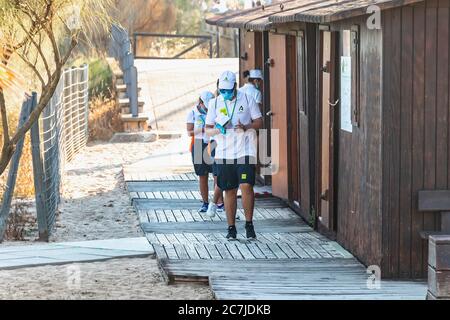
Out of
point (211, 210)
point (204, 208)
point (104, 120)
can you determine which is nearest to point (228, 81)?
point (211, 210)

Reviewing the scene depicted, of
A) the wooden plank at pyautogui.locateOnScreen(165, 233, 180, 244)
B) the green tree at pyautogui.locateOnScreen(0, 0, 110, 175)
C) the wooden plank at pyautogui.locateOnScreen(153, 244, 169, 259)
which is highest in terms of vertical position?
the green tree at pyautogui.locateOnScreen(0, 0, 110, 175)

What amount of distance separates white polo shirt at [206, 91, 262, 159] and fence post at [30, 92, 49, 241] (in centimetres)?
196

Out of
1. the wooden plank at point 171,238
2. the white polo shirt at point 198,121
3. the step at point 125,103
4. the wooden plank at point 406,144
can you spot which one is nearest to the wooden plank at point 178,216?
the white polo shirt at point 198,121

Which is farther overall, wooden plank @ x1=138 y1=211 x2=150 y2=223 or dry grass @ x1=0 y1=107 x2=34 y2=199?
dry grass @ x1=0 y1=107 x2=34 y2=199

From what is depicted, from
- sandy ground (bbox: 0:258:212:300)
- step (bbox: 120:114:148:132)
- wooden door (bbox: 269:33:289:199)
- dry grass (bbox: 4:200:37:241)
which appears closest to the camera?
sandy ground (bbox: 0:258:212:300)

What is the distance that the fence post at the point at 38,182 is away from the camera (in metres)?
12.2

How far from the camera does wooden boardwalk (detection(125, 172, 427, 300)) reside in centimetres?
891

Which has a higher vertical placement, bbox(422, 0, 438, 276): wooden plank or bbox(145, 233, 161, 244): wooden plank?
bbox(422, 0, 438, 276): wooden plank

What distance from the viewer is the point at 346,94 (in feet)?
36.1

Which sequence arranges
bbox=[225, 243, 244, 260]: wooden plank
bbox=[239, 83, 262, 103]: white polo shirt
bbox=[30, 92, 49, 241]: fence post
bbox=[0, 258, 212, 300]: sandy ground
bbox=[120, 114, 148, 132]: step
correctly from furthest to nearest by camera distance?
bbox=[120, 114, 148, 132]: step, bbox=[239, 83, 262, 103]: white polo shirt, bbox=[30, 92, 49, 241]: fence post, bbox=[225, 243, 244, 260]: wooden plank, bbox=[0, 258, 212, 300]: sandy ground

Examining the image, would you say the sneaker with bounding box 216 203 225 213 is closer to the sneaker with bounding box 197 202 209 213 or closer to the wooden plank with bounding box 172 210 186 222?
the sneaker with bounding box 197 202 209 213

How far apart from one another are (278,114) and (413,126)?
488cm

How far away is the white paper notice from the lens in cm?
1080

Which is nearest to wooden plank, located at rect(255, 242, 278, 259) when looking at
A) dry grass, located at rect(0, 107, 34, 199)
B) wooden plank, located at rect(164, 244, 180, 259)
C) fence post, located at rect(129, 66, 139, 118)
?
wooden plank, located at rect(164, 244, 180, 259)
